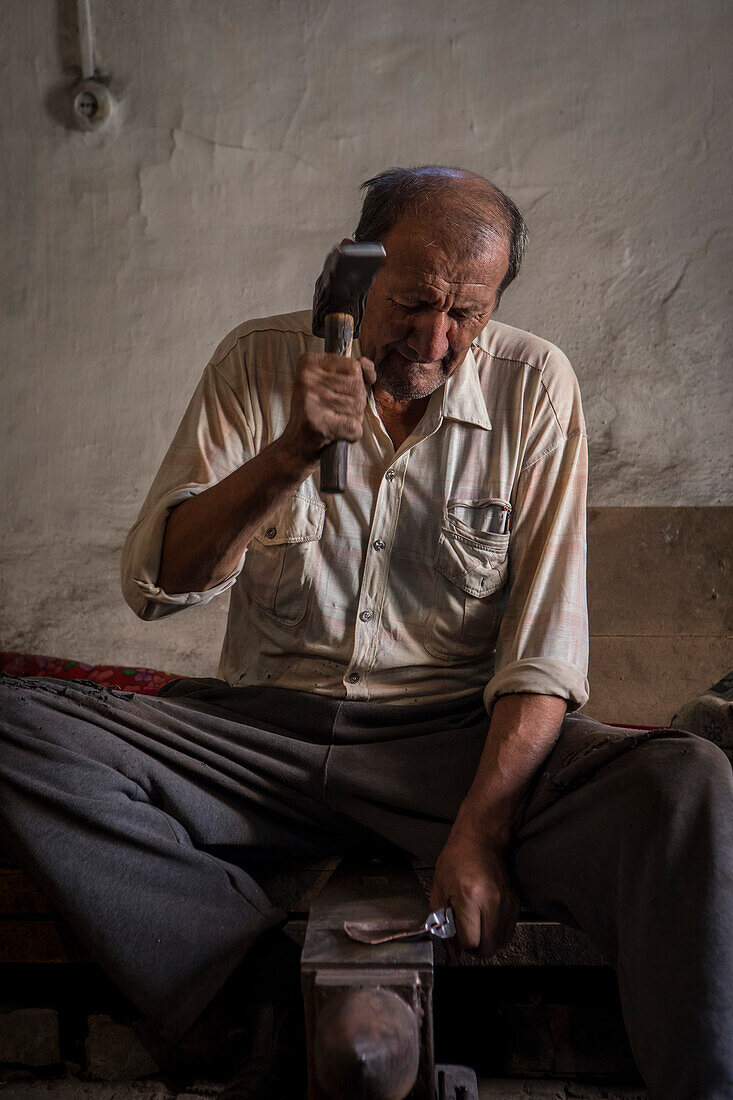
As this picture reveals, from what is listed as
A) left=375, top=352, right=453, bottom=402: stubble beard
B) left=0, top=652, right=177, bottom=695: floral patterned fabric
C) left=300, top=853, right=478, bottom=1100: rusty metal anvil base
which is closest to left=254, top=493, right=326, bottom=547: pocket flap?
left=375, top=352, right=453, bottom=402: stubble beard

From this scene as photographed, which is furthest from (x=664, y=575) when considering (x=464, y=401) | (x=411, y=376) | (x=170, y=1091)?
(x=170, y=1091)

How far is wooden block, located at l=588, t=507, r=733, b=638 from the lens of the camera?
2.83 metres

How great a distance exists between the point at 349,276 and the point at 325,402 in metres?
0.20

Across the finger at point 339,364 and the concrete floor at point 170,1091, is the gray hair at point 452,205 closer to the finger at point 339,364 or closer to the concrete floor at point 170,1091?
the finger at point 339,364

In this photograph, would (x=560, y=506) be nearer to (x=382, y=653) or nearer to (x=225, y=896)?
(x=382, y=653)

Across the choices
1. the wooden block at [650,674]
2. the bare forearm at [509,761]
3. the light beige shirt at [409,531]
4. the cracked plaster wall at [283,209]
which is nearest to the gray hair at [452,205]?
the light beige shirt at [409,531]

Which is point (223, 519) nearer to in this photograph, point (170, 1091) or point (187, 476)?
point (187, 476)

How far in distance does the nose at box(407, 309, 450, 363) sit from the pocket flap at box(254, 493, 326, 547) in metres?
0.32

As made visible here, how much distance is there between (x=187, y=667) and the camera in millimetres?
2965

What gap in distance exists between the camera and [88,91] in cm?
297

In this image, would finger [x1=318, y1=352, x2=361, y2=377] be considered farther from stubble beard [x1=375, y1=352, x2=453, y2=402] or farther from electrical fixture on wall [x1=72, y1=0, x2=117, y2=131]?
electrical fixture on wall [x1=72, y1=0, x2=117, y2=131]

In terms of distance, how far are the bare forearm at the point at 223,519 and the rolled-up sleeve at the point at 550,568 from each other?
435 mm

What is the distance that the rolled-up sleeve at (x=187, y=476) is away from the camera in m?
1.57

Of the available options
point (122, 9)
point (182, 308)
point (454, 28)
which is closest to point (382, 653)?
point (182, 308)
